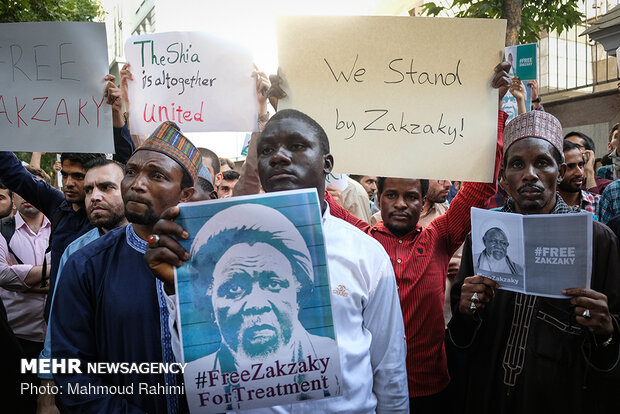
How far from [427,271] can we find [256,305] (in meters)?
1.52

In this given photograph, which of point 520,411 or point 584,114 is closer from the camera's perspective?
point 520,411

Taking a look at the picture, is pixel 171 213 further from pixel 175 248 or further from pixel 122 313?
pixel 122 313

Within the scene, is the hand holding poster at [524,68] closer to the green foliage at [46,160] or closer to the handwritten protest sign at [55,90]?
the handwritten protest sign at [55,90]

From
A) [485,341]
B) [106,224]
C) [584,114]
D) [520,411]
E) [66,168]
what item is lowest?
[520,411]

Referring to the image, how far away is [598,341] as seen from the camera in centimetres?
207

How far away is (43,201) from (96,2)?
18814mm

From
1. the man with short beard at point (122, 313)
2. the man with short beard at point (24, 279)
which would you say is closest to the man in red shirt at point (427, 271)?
the man with short beard at point (122, 313)

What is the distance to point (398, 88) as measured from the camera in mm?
2740

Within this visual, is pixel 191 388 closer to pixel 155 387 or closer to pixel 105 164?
pixel 155 387

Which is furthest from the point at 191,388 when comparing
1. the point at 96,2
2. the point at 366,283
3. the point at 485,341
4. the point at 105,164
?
the point at 96,2

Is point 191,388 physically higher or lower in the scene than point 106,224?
lower

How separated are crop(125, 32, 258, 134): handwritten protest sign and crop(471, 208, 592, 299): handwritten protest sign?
1.64 m

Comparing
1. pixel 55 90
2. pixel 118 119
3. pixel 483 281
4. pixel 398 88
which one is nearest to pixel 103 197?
pixel 118 119

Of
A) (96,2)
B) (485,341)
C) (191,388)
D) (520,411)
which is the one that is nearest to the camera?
(191,388)
